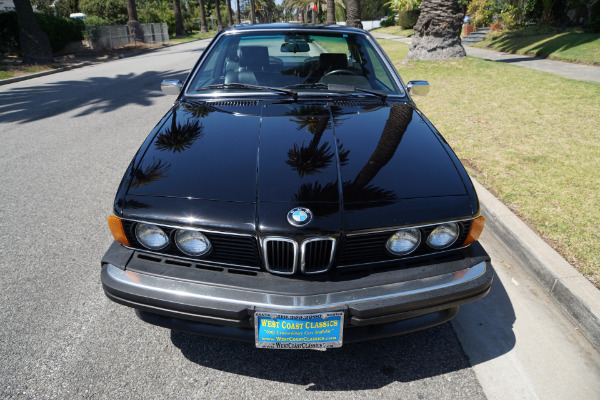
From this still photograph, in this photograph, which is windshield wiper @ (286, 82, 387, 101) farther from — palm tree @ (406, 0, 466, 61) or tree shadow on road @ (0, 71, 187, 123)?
palm tree @ (406, 0, 466, 61)

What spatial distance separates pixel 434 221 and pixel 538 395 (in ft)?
3.39

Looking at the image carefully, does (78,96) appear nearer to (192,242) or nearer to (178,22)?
(192,242)

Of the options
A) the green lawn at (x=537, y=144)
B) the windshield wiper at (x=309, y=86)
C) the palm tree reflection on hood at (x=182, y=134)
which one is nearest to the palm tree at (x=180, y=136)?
the palm tree reflection on hood at (x=182, y=134)

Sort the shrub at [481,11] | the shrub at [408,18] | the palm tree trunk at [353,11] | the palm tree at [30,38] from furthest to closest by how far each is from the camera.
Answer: the shrub at [408,18]
the shrub at [481,11]
the palm tree trunk at [353,11]
the palm tree at [30,38]

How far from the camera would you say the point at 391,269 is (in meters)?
1.99

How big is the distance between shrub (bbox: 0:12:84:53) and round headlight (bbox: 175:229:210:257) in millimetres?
19355

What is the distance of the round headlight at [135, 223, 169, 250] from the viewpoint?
6.52 feet

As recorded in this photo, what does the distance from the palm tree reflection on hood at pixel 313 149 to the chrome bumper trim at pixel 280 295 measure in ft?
2.08

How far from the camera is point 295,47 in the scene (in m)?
3.57

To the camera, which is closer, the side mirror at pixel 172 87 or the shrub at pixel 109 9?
the side mirror at pixel 172 87

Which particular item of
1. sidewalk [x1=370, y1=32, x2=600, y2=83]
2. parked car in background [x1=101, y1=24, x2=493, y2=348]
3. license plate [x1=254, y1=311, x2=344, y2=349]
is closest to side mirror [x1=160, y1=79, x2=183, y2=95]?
parked car in background [x1=101, y1=24, x2=493, y2=348]

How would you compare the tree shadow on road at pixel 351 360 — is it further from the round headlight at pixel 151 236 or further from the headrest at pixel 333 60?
the headrest at pixel 333 60

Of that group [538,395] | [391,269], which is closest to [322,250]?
[391,269]

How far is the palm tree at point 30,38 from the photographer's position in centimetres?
1485
